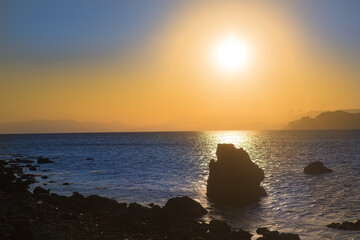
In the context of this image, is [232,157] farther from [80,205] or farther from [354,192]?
[80,205]

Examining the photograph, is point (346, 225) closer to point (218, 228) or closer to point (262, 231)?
point (262, 231)

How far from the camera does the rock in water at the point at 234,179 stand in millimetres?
39281

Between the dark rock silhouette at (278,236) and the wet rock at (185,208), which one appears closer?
the dark rock silhouette at (278,236)

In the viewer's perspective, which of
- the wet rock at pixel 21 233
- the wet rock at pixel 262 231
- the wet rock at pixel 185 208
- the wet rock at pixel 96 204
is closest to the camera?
the wet rock at pixel 21 233

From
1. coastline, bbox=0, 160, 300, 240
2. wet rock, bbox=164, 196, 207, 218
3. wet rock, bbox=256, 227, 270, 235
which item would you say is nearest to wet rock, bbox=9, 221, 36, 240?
coastline, bbox=0, 160, 300, 240

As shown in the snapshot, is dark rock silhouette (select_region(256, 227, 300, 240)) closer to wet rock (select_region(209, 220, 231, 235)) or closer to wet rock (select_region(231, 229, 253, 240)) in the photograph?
wet rock (select_region(231, 229, 253, 240))

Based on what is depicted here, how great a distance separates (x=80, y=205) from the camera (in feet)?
100

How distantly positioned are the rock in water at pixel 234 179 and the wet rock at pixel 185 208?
23.5 ft

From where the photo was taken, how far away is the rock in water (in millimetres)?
39281

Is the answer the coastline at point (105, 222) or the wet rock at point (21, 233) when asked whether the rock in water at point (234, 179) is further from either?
the wet rock at point (21, 233)

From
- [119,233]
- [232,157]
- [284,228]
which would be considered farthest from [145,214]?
[232,157]

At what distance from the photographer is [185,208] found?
3112 centimetres

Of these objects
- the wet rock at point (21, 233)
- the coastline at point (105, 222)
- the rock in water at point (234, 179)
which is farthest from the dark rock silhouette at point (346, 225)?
the wet rock at point (21, 233)

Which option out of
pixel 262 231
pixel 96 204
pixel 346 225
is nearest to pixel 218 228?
pixel 262 231
